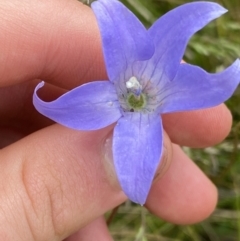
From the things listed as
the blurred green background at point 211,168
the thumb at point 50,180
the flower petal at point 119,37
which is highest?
the flower petal at point 119,37

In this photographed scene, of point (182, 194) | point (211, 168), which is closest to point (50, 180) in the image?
point (182, 194)

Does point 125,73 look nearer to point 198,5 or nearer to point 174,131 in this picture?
point 198,5

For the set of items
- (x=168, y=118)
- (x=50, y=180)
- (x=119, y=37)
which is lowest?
(x=168, y=118)

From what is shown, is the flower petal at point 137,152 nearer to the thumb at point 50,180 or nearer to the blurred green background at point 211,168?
the thumb at point 50,180

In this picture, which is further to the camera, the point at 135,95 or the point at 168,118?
the point at 168,118

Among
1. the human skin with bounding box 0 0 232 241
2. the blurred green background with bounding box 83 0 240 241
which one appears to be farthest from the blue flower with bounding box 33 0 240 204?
the blurred green background with bounding box 83 0 240 241

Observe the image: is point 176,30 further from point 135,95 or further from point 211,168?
point 211,168

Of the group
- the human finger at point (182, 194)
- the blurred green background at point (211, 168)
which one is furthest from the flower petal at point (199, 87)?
the blurred green background at point (211, 168)
